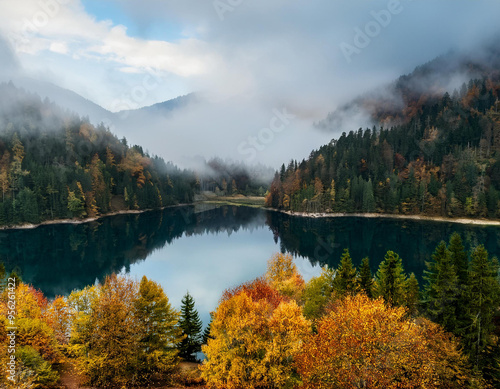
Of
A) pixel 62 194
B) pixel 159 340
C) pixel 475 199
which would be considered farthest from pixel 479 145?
pixel 62 194

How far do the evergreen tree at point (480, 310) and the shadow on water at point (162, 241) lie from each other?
49.5 m

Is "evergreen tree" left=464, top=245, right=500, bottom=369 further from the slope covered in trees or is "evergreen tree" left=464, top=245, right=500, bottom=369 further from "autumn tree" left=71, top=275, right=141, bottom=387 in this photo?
the slope covered in trees

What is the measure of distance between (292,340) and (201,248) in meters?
89.9

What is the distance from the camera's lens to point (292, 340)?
98.6 ft

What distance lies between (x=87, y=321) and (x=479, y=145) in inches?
9249

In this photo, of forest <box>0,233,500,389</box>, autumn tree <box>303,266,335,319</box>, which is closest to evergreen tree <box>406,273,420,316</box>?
forest <box>0,233,500,389</box>

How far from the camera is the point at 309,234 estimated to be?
136 m

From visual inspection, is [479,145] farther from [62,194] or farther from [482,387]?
[62,194]

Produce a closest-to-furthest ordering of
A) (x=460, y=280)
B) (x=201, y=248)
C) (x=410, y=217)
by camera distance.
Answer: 1. (x=460, y=280)
2. (x=201, y=248)
3. (x=410, y=217)

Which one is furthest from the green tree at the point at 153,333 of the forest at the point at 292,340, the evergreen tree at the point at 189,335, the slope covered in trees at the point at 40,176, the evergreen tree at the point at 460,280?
the slope covered in trees at the point at 40,176

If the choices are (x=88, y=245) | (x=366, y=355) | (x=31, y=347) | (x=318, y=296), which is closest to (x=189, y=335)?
(x=31, y=347)

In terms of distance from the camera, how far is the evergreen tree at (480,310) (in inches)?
1157

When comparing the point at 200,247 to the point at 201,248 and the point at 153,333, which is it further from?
the point at 153,333

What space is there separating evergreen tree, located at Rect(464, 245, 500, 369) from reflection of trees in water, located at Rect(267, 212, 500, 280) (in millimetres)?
48079
